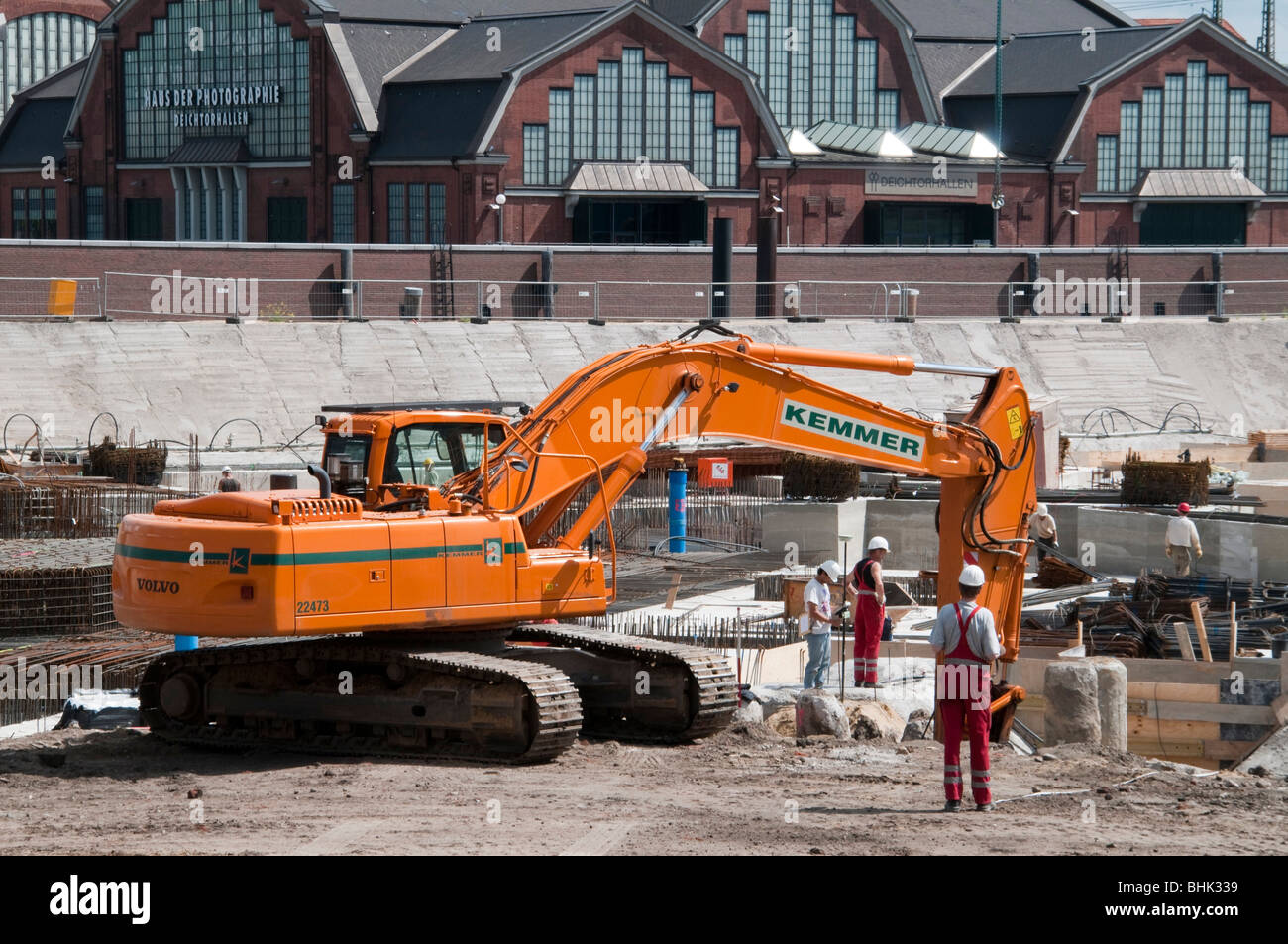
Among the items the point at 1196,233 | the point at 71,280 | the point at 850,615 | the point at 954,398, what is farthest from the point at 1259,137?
the point at 850,615

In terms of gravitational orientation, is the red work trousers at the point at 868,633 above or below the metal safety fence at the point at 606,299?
below

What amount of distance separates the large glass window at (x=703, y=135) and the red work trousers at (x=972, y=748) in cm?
4565

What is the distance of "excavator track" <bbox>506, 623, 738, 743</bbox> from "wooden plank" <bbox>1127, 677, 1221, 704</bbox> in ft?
22.0

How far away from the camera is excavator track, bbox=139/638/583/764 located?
1364 centimetres

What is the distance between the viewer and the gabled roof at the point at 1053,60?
60.5 metres

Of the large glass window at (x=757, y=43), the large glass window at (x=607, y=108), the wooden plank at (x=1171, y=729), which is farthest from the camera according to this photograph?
the large glass window at (x=757, y=43)

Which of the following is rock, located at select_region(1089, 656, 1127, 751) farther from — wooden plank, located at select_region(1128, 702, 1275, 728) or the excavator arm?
wooden plank, located at select_region(1128, 702, 1275, 728)

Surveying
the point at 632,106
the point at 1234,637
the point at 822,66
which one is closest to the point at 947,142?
the point at 822,66

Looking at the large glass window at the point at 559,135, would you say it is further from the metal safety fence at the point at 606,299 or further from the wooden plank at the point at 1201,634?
the wooden plank at the point at 1201,634

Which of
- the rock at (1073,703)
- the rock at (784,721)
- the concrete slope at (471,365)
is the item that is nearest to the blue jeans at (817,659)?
the rock at (784,721)

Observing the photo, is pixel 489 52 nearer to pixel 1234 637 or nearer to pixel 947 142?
pixel 947 142

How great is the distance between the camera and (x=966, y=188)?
59.1 metres

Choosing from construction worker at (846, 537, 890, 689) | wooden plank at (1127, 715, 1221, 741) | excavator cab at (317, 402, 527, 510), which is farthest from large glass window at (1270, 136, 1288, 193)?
excavator cab at (317, 402, 527, 510)
